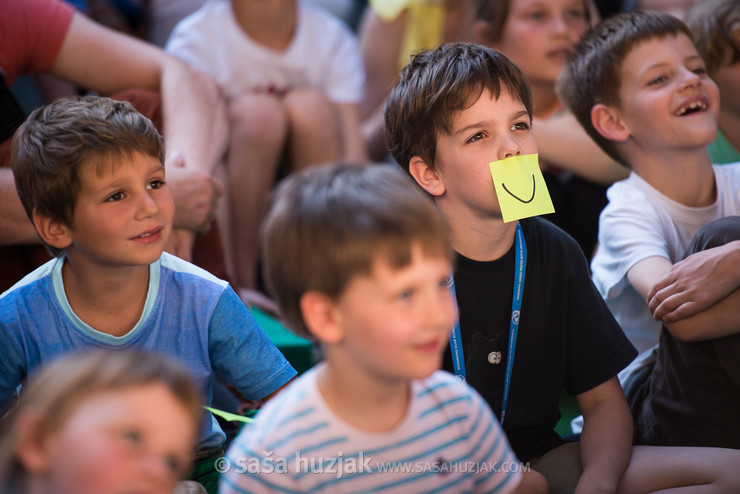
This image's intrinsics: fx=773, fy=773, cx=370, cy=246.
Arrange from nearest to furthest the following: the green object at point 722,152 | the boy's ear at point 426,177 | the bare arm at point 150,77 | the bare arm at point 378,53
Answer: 1. the boy's ear at point 426,177
2. the bare arm at point 150,77
3. the green object at point 722,152
4. the bare arm at point 378,53

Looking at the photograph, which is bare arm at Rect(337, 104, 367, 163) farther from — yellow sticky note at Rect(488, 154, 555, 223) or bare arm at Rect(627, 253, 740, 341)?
bare arm at Rect(627, 253, 740, 341)

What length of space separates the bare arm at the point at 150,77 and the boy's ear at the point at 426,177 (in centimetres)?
60

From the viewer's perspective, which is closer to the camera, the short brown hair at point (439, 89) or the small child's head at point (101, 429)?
the small child's head at point (101, 429)

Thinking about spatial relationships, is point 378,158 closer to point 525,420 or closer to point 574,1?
point 574,1

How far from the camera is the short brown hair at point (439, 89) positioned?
1438mm

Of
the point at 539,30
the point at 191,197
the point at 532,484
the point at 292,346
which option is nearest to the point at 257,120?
the point at 191,197

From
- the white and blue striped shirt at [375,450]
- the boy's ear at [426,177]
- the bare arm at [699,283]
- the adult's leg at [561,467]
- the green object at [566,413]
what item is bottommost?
the green object at [566,413]

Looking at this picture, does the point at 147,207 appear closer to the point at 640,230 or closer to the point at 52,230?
the point at 52,230

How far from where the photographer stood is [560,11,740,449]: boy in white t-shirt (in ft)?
4.91

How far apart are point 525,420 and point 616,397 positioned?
18cm

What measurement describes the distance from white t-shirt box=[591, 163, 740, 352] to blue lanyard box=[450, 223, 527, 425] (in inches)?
13.5

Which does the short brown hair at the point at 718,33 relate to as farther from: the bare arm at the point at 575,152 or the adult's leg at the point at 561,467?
the adult's leg at the point at 561,467

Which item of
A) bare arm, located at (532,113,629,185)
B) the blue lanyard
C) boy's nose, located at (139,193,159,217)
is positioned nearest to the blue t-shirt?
boy's nose, located at (139,193,159,217)

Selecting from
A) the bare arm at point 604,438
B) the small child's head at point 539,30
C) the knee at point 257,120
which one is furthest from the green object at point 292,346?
the small child's head at point 539,30
